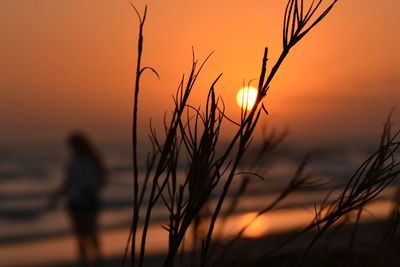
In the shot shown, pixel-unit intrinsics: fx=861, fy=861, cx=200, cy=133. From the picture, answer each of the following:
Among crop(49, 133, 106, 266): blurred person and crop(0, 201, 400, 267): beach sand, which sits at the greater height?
crop(49, 133, 106, 266): blurred person

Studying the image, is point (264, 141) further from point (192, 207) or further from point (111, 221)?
point (111, 221)

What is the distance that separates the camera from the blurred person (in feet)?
40.0

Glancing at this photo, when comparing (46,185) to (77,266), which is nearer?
(77,266)

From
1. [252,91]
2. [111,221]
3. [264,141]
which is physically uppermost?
[252,91]

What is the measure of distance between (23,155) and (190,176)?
39897mm

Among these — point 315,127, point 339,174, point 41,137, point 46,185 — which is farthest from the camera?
point 315,127

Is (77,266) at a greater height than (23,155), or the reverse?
(77,266)

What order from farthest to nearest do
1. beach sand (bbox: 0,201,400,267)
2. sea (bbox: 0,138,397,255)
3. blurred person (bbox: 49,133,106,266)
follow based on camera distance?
sea (bbox: 0,138,397,255) < beach sand (bbox: 0,201,400,267) < blurred person (bbox: 49,133,106,266)

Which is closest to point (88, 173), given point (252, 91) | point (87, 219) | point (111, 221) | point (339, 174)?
point (87, 219)

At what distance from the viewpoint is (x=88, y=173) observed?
480 inches

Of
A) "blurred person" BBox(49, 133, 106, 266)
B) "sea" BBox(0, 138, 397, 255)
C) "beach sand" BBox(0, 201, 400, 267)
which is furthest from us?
"sea" BBox(0, 138, 397, 255)

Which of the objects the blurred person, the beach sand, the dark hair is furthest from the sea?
the dark hair

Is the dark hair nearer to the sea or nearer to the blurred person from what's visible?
the blurred person

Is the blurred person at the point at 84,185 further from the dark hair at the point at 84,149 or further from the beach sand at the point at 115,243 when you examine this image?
the beach sand at the point at 115,243
